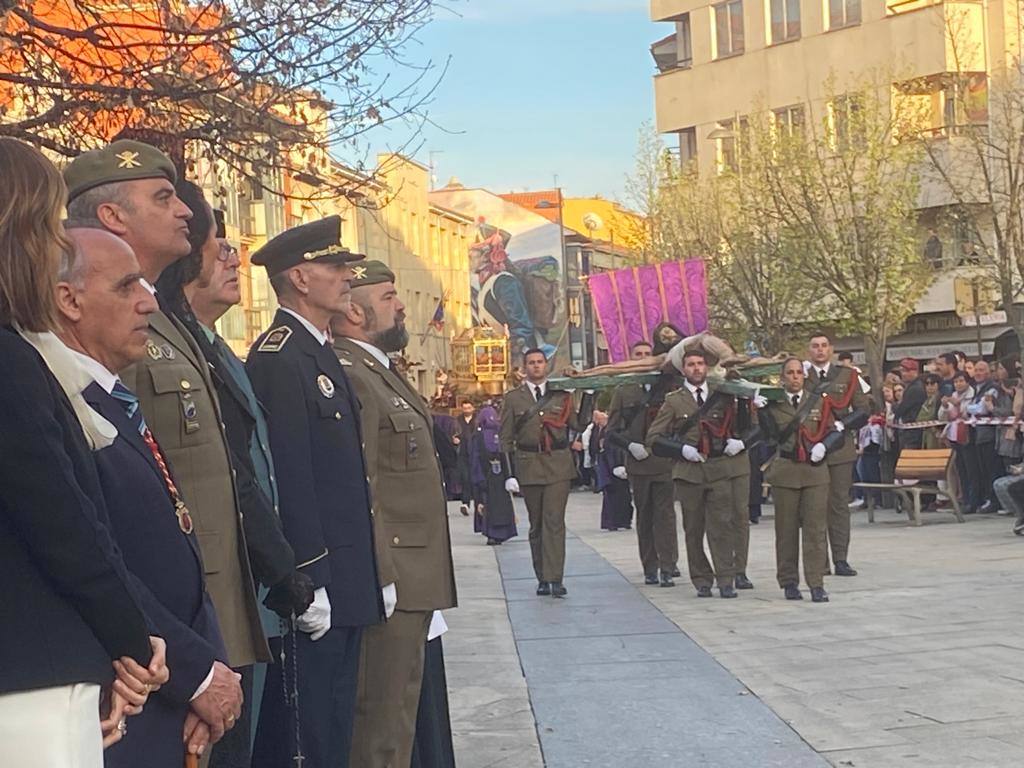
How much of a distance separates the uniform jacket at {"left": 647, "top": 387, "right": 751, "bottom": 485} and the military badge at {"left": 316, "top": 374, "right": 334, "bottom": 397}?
849cm

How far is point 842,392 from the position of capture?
1472 cm

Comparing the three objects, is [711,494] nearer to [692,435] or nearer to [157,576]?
[692,435]

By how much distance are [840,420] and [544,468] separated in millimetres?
2474

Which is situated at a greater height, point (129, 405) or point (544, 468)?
point (129, 405)

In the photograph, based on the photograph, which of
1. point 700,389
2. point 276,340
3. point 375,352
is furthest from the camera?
point 700,389

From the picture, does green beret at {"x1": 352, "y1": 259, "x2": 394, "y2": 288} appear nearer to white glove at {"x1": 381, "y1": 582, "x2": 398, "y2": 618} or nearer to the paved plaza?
white glove at {"x1": 381, "y1": 582, "x2": 398, "y2": 618}

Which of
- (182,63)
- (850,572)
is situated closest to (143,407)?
(182,63)

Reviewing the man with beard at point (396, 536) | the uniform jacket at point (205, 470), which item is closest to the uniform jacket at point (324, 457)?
the man with beard at point (396, 536)

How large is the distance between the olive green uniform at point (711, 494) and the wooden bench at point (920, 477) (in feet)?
22.9

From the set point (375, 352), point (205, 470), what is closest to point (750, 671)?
point (375, 352)

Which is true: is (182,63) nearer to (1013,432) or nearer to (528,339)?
(1013,432)

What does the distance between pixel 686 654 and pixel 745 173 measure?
29.3 m

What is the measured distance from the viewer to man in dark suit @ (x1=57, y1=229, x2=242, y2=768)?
3552 mm

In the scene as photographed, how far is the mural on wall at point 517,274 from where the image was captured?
322ft
